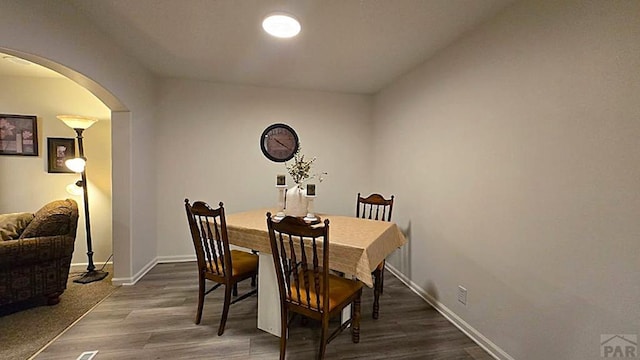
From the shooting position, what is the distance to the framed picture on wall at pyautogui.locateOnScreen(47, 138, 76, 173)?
3475 millimetres

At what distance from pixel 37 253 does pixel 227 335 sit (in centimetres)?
186

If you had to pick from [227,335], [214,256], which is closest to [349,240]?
[214,256]

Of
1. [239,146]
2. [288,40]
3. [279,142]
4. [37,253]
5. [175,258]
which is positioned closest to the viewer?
[37,253]

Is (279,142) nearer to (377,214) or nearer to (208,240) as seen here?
(377,214)

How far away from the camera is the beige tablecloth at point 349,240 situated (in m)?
1.78

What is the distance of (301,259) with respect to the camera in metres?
1.87

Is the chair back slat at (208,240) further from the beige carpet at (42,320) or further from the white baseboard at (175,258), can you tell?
the white baseboard at (175,258)

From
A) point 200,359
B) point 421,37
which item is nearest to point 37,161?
point 200,359

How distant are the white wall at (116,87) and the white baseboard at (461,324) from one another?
3093 millimetres

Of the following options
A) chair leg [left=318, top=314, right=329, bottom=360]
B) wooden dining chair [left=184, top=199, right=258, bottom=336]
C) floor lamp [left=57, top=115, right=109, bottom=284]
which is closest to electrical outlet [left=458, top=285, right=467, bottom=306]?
chair leg [left=318, top=314, right=329, bottom=360]

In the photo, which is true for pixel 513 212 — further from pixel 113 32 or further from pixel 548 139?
pixel 113 32

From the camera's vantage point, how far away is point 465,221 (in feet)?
7.52

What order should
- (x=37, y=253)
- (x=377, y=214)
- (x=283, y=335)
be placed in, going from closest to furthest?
(x=283, y=335) < (x=37, y=253) < (x=377, y=214)

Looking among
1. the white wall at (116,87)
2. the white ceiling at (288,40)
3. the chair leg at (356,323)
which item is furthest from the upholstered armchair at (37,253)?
the chair leg at (356,323)
